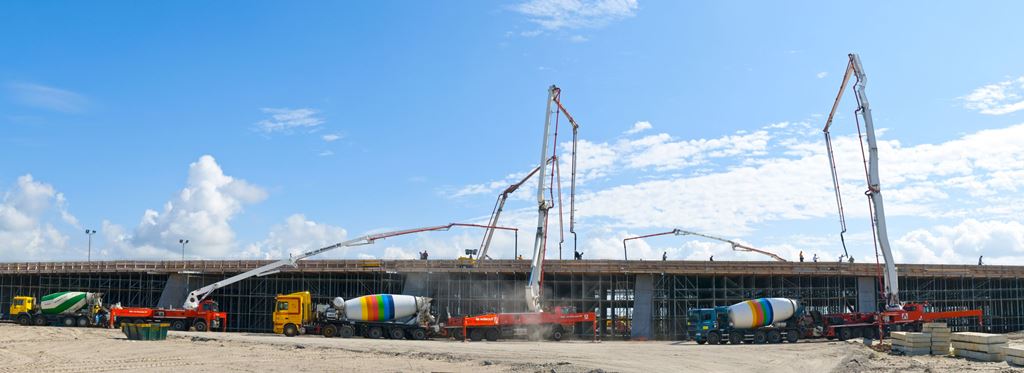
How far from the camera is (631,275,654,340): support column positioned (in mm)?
53500

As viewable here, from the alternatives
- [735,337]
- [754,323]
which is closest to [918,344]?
[754,323]

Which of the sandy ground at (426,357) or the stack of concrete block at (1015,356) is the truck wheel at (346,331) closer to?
the sandy ground at (426,357)

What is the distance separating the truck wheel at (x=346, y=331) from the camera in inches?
1912

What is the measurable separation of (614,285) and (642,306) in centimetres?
329

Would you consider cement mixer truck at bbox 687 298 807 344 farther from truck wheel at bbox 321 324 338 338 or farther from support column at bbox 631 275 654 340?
truck wheel at bbox 321 324 338 338

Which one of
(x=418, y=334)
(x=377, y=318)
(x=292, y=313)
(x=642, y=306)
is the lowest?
(x=418, y=334)

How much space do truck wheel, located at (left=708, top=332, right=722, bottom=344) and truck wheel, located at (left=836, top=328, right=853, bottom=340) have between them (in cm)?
661

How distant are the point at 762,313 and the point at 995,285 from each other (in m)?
26.4

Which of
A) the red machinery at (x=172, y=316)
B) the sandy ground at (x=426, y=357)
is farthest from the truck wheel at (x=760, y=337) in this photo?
the red machinery at (x=172, y=316)

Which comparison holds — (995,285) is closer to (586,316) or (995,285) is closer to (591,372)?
(586,316)

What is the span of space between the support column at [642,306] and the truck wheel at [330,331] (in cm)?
1800

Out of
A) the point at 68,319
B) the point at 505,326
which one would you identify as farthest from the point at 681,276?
the point at 68,319

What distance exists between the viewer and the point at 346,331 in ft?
160

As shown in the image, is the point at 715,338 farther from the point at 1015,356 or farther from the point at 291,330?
the point at 291,330
